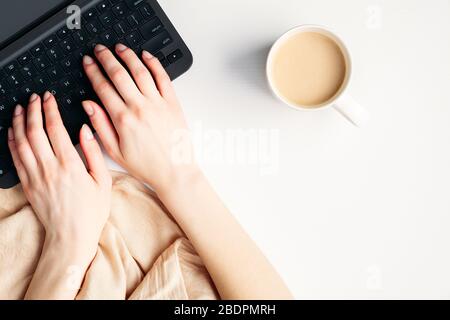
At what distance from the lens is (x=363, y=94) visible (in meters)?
0.78

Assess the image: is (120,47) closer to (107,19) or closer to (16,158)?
(107,19)

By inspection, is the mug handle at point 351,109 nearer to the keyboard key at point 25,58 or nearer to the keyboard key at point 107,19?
the keyboard key at point 107,19

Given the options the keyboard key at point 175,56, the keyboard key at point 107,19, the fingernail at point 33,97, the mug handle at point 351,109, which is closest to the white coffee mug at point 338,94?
the mug handle at point 351,109

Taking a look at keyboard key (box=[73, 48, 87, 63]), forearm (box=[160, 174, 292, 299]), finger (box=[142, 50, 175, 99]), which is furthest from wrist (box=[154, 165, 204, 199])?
keyboard key (box=[73, 48, 87, 63])

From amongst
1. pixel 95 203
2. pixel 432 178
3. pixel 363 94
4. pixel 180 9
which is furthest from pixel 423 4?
pixel 95 203

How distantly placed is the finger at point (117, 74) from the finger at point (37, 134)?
109 millimetres

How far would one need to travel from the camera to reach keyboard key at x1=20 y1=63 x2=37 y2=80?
0.72m

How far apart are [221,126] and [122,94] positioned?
16 centimetres

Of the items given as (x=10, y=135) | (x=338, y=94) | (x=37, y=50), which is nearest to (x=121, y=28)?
(x=37, y=50)
